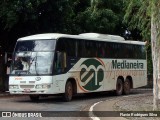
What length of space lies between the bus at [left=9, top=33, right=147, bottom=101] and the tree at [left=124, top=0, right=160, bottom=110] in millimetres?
5370

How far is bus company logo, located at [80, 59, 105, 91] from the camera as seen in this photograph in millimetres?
25844

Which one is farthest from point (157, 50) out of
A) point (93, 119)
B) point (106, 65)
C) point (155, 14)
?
point (106, 65)

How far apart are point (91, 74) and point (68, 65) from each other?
8.95 ft

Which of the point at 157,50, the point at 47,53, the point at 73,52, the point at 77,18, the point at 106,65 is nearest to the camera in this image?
the point at 157,50

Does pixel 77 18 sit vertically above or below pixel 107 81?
above

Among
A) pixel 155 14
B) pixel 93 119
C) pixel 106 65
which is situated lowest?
pixel 93 119

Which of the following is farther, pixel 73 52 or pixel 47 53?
pixel 73 52

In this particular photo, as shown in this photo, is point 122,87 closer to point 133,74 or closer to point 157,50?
point 133,74

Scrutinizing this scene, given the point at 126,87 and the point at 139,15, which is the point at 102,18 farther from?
the point at 139,15

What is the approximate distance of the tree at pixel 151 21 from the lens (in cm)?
1588

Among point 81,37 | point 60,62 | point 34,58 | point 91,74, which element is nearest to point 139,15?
point 60,62

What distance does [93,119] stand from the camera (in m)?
16.0

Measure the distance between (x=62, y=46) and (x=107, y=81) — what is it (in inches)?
215

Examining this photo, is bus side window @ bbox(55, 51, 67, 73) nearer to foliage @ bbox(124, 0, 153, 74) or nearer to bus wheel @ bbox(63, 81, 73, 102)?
bus wheel @ bbox(63, 81, 73, 102)
